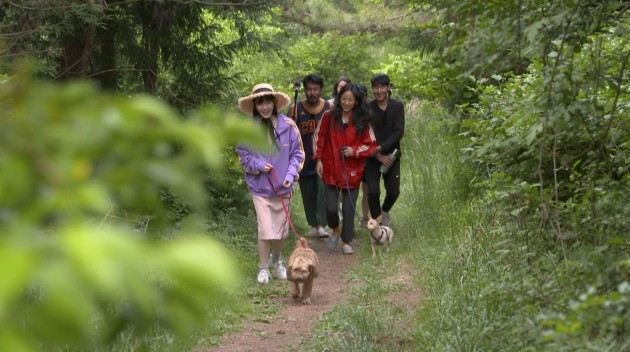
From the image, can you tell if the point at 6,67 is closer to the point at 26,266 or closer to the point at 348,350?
the point at 348,350

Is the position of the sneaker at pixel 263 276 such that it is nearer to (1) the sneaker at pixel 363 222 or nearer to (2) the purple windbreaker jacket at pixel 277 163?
(2) the purple windbreaker jacket at pixel 277 163

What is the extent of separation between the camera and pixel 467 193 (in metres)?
10.9

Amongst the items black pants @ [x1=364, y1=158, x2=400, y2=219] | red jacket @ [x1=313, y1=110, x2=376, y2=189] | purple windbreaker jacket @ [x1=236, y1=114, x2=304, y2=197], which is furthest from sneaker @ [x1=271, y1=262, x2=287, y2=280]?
black pants @ [x1=364, y1=158, x2=400, y2=219]

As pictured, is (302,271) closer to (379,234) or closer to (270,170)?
(270,170)

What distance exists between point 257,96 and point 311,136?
2.61 metres

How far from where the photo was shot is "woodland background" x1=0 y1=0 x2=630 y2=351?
1.15 metres

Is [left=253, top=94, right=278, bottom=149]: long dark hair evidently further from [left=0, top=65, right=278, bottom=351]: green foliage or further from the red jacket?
[left=0, top=65, right=278, bottom=351]: green foliage

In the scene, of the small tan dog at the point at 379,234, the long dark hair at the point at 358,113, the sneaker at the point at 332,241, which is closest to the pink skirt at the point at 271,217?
the small tan dog at the point at 379,234

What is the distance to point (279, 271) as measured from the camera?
9.73m

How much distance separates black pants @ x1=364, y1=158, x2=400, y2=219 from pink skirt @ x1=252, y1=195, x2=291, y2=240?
193 cm

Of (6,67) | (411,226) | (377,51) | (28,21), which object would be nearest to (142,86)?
(28,21)

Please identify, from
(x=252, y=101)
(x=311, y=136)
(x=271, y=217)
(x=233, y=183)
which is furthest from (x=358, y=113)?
(x=233, y=183)

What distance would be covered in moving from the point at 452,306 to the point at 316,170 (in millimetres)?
5637

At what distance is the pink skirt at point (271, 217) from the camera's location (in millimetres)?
9328
